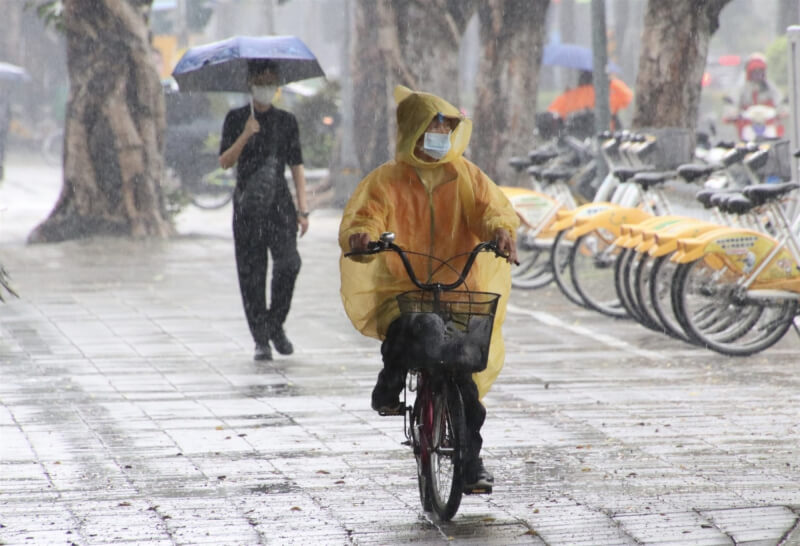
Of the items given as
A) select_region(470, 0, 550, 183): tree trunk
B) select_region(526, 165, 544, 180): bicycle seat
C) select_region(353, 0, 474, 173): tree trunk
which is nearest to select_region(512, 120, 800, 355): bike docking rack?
select_region(526, 165, 544, 180): bicycle seat

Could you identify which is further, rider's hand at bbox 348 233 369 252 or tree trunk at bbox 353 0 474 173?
tree trunk at bbox 353 0 474 173

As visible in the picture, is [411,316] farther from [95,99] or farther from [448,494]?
[95,99]

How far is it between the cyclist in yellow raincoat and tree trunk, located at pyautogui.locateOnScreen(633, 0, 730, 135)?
1085 cm

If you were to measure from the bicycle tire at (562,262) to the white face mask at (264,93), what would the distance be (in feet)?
12.2

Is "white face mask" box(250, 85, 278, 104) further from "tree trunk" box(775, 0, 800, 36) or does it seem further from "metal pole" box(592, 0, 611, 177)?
"tree trunk" box(775, 0, 800, 36)

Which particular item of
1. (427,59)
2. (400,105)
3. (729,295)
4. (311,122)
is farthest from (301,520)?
(311,122)

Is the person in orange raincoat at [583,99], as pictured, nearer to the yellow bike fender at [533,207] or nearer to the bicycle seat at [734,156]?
the yellow bike fender at [533,207]

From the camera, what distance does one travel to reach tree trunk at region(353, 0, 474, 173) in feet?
68.6

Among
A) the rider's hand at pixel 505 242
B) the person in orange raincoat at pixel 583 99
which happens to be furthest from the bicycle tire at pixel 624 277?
the person in orange raincoat at pixel 583 99

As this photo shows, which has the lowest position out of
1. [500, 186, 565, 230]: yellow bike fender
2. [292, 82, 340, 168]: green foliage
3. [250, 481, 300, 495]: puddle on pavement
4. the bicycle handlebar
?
[292, 82, 340, 168]: green foliage

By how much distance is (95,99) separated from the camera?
1856 centimetres

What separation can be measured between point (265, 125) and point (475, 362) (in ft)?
14.8

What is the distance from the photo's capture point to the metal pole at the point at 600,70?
57.0ft

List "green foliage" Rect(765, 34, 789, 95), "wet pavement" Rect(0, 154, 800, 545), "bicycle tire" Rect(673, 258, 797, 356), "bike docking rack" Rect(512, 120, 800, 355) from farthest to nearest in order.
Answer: "green foliage" Rect(765, 34, 789, 95) → "bicycle tire" Rect(673, 258, 797, 356) → "bike docking rack" Rect(512, 120, 800, 355) → "wet pavement" Rect(0, 154, 800, 545)
